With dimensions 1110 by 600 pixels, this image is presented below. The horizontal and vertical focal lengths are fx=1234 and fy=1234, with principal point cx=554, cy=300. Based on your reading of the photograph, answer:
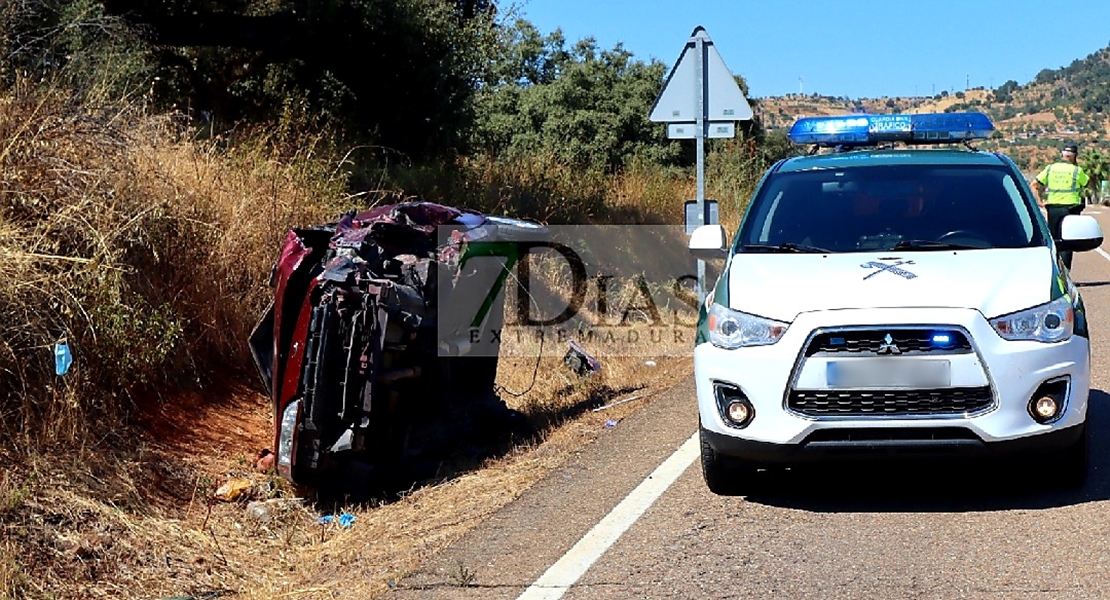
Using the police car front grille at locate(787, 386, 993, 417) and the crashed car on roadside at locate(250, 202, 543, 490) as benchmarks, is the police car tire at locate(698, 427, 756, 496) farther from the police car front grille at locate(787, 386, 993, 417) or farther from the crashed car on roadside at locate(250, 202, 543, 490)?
the crashed car on roadside at locate(250, 202, 543, 490)

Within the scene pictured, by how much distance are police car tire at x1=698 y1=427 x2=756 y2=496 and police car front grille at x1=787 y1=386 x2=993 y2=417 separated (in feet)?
2.31

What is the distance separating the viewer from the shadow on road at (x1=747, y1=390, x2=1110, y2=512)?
6.07m

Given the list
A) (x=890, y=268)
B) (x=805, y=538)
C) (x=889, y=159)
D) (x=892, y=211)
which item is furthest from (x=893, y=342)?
(x=889, y=159)

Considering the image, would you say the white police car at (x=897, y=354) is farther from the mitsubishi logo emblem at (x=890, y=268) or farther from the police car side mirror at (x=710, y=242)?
the police car side mirror at (x=710, y=242)

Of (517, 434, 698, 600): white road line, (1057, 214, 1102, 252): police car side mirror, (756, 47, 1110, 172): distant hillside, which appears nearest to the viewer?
(517, 434, 698, 600): white road line

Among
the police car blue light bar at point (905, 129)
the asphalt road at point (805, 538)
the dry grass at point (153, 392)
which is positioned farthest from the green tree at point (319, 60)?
the asphalt road at point (805, 538)

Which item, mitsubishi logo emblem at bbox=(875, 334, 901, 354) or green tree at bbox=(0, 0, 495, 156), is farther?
green tree at bbox=(0, 0, 495, 156)

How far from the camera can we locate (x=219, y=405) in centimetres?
864

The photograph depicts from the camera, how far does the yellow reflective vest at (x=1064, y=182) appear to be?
15336 mm

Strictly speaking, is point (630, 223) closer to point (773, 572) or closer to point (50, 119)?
point (50, 119)

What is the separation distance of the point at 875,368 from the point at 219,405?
4876 millimetres

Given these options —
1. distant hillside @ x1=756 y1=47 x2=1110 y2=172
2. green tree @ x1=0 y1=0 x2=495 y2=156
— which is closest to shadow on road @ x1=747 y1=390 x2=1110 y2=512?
green tree @ x1=0 y1=0 x2=495 y2=156

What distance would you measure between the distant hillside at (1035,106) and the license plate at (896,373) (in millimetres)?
84827

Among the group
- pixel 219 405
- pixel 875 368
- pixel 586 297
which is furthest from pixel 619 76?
pixel 875 368
